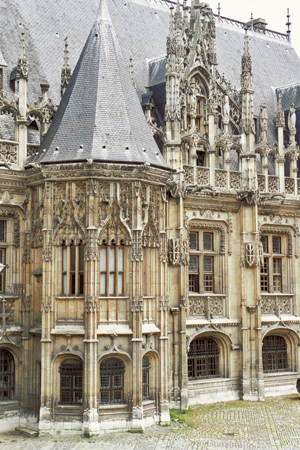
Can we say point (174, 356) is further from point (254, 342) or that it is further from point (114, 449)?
point (114, 449)

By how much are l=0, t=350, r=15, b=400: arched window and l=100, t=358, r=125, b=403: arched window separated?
378cm

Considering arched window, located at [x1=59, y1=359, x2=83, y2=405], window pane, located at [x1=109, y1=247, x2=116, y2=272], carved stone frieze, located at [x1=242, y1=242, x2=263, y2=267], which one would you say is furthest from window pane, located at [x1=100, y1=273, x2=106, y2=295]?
carved stone frieze, located at [x1=242, y1=242, x2=263, y2=267]

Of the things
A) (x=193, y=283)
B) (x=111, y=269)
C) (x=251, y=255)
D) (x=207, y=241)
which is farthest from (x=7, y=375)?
(x=251, y=255)

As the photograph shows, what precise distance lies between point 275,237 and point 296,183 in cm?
274

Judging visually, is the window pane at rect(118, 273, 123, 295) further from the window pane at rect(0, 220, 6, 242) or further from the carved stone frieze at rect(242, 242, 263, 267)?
the carved stone frieze at rect(242, 242, 263, 267)

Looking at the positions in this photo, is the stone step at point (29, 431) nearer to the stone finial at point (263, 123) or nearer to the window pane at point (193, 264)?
the window pane at point (193, 264)

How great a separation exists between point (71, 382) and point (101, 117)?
30.0 feet

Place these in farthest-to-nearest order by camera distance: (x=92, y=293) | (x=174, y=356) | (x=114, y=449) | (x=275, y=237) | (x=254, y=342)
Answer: (x=275, y=237) < (x=254, y=342) < (x=174, y=356) < (x=92, y=293) < (x=114, y=449)

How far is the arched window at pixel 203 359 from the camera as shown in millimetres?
26922

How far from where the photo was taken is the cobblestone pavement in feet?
65.4

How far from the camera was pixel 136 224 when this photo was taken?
22.1 m

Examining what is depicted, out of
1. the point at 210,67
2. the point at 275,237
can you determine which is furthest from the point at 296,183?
the point at 210,67

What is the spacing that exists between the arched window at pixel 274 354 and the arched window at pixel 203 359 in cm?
282

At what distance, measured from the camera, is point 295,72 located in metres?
37.9
